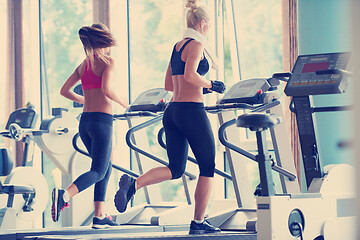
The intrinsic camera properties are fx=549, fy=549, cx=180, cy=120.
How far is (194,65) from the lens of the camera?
10.2ft

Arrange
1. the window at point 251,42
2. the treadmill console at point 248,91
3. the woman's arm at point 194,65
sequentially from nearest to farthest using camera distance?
the woman's arm at point 194,65, the treadmill console at point 248,91, the window at point 251,42

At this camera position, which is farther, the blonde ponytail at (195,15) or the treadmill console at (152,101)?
the treadmill console at (152,101)

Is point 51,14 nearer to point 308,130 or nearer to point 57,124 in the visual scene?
point 57,124

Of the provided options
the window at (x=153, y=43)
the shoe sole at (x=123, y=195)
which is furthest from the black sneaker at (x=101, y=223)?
the window at (x=153, y=43)

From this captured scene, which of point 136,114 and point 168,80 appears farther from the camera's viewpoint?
point 136,114

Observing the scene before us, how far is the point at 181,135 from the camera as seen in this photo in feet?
10.6

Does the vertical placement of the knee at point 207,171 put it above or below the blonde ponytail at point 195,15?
below

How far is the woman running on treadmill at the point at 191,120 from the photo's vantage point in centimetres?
313

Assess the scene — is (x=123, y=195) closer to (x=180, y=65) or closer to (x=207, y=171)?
(x=207, y=171)

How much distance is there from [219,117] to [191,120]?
34.9 inches

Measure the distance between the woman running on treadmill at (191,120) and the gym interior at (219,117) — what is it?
169mm

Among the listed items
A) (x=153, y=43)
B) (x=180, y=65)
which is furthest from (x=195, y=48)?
(x=153, y=43)

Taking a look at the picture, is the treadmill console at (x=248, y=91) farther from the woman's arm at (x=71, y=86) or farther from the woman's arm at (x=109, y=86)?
the woman's arm at (x=71, y=86)

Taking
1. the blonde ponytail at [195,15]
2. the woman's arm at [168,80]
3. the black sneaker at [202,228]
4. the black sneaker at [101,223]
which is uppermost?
the blonde ponytail at [195,15]
